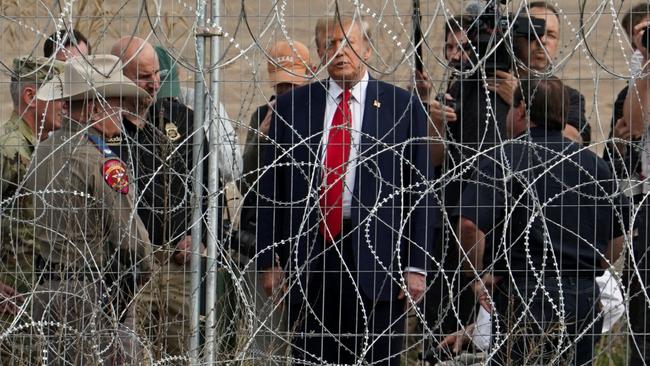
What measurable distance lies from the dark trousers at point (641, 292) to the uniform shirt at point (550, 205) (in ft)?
0.30

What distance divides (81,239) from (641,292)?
7.82 feet

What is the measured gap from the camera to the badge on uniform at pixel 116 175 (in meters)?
5.87

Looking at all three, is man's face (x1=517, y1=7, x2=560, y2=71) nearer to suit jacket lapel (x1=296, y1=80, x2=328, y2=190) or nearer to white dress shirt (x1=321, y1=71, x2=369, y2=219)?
white dress shirt (x1=321, y1=71, x2=369, y2=219)

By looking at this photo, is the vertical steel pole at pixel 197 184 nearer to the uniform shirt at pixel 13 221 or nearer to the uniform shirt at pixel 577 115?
the uniform shirt at pixel 13 221

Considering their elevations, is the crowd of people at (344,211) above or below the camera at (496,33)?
below

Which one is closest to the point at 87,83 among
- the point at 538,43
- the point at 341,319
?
the point at 341,319

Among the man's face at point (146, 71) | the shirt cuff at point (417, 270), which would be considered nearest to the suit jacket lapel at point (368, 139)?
the shirt cuff at point (417, 270)

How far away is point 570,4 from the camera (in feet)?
21.9

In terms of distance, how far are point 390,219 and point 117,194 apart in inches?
46.5

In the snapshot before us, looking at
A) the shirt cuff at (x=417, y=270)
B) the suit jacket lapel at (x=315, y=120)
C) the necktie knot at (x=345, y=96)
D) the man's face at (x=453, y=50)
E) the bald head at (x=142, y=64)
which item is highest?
the man's face at (x=453, y=50)

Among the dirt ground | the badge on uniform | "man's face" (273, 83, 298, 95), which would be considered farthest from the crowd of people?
"man's face" (273, 83, 298, 95)

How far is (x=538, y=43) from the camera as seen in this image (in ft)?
20.2

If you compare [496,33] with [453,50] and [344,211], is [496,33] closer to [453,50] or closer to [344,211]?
[453,50]

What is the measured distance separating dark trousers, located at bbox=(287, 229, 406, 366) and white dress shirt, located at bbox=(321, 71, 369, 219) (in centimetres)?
24
